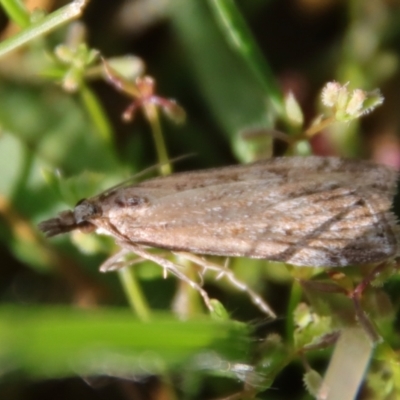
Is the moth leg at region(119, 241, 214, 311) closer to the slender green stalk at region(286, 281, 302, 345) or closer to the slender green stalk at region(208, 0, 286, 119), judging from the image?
the slender green stalk at region(286, 281, 302, 345)

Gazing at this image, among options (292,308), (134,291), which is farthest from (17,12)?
(292,308)

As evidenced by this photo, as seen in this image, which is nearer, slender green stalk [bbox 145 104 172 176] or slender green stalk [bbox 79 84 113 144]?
slender green stalk [bbox 145 104 172 176]

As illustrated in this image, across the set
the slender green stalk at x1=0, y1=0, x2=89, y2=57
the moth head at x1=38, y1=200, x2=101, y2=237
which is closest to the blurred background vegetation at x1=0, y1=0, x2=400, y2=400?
the slender green stalk at x1=0, y1=0, x2=89, y2=57

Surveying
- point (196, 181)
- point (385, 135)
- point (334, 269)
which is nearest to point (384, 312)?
point (334, 269)

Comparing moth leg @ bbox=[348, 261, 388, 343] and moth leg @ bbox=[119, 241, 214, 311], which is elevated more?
moth leg @ bbox=[119, 241, 214, 311]

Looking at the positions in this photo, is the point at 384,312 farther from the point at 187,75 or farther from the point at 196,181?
the point at 187,75
